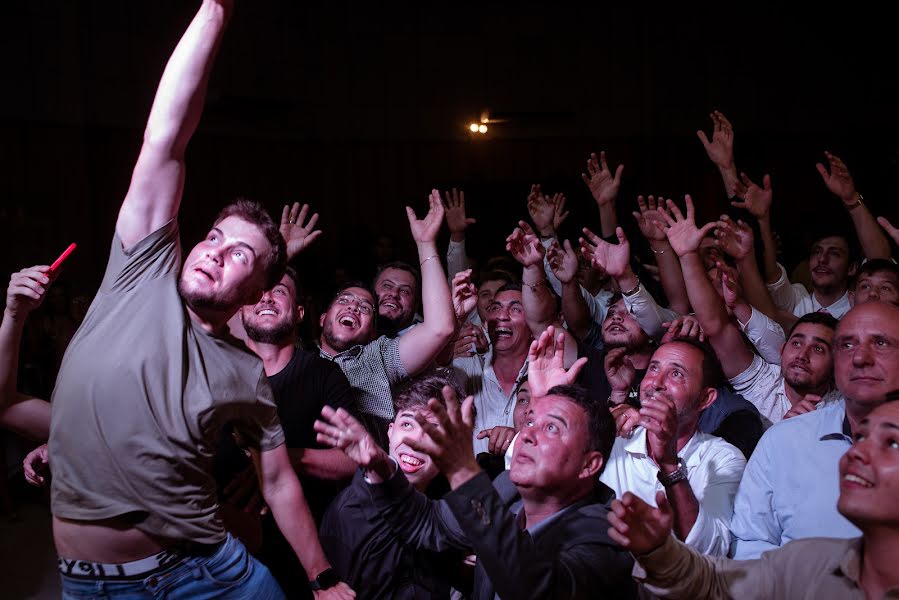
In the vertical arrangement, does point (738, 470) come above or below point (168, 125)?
below

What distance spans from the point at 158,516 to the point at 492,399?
1.86 metres

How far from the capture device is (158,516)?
5.03 feet

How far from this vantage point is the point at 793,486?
199cm

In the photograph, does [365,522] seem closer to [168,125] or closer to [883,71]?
[168,125]

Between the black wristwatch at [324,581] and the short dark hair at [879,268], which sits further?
the short dark hair at [879,268]

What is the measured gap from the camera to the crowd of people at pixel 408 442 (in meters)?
1.50

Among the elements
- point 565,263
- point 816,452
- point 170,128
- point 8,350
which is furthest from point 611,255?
point 8,350

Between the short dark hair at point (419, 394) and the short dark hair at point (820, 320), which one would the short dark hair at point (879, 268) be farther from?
the short dark hair at point (419, 394)

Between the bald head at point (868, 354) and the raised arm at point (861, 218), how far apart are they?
1.71 m

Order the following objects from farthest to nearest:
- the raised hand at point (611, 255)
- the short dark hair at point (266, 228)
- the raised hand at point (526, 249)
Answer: the raised hand at point (611, 255)
the raised hand at point (526, 249)
the short dark hair at point (266, 228)

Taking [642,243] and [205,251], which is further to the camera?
[642,243]

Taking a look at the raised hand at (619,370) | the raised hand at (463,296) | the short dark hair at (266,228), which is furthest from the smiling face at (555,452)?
the raised hand at (619,370)

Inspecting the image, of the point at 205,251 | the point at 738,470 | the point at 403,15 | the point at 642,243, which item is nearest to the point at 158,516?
the point at 205,251

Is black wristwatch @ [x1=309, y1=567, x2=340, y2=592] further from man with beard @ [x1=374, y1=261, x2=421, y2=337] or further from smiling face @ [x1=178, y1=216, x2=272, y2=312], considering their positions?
man with beard @ [x1=374, y1=261, x2=421, y2=337]
